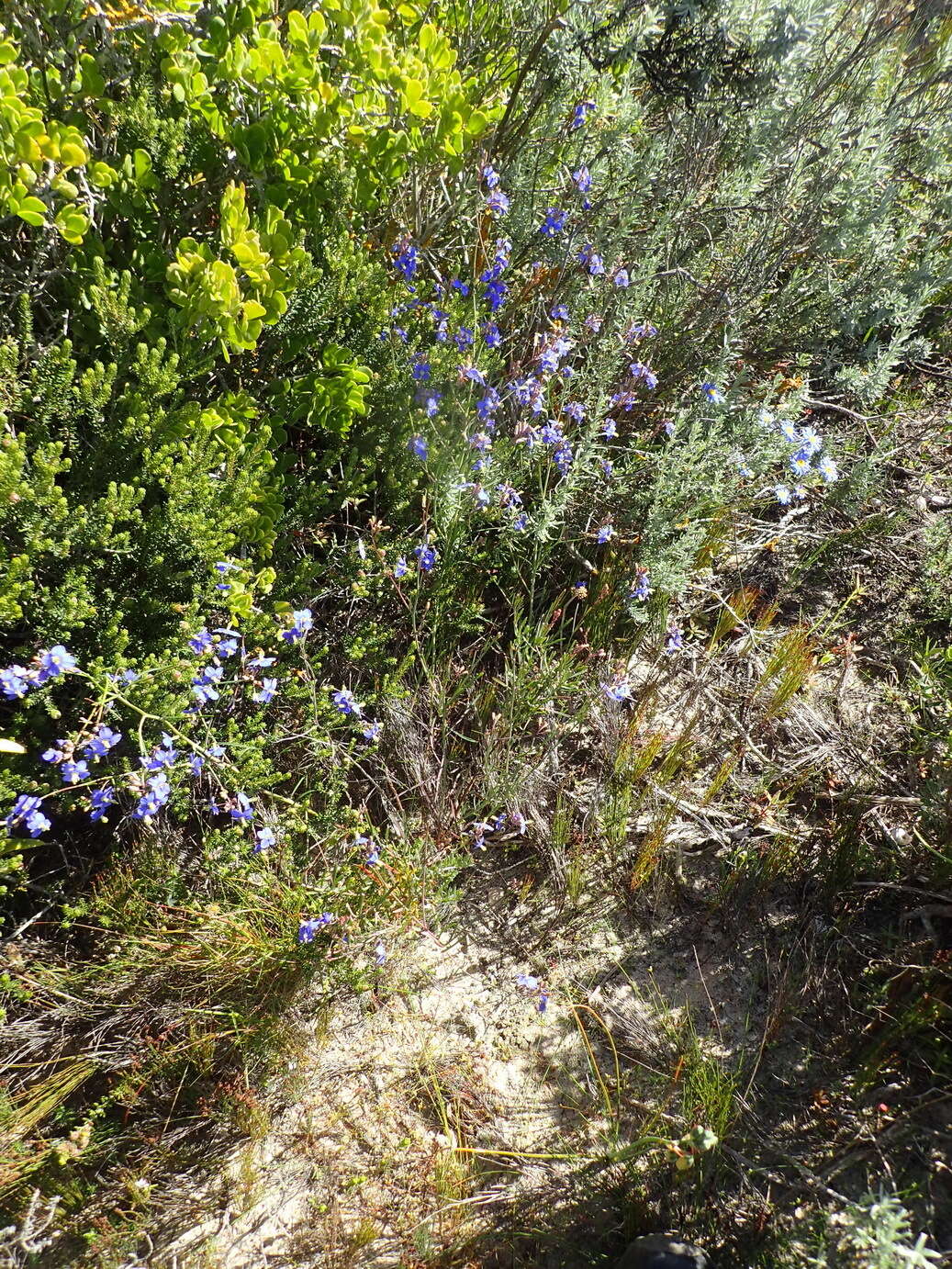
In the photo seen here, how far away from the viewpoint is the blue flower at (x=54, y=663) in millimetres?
1824

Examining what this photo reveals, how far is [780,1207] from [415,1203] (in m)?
0.90

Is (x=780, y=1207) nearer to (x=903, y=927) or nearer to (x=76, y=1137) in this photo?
(x=903, y=927)

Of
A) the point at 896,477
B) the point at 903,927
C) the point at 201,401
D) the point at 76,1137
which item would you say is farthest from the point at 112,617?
the point at 896,477

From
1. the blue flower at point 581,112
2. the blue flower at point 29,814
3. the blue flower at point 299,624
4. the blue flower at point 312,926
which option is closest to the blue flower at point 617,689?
the blue flower at point 299,624

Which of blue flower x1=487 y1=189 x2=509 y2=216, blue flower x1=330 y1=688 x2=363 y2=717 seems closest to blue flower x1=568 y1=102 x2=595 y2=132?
blue flower x1=487 y1=189 x2=509 y2=216

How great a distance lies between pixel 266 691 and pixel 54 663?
557 mm

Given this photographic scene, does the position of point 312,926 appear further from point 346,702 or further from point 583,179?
point 583,179

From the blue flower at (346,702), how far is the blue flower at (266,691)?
19 centimetres

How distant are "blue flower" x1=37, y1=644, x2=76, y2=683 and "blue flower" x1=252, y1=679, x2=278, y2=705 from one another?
499 mm

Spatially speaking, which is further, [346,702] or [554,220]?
[554,220]

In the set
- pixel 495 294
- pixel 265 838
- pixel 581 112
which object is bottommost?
pixel 265 838

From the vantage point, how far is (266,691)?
2.21 metres

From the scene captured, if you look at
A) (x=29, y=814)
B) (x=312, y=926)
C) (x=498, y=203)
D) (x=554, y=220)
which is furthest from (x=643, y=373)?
(x=29, y=814)

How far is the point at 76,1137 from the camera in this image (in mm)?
1937
